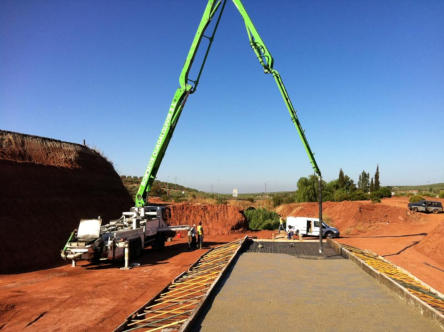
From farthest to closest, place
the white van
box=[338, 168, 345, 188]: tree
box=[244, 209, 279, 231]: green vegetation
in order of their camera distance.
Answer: box=[338, 168, 345, 188]: tree < box=[244, 209, 279, 231]: green vegetation < the white van

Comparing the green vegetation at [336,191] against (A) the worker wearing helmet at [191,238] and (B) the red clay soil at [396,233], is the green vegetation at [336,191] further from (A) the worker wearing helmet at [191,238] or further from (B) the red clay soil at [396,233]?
(A) the worker wearing helmet at [191,238]

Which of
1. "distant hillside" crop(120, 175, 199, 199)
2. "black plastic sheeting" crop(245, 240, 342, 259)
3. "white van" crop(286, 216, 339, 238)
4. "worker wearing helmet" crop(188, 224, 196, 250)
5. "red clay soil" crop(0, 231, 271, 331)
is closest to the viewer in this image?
"red clay soil" crop(0, 231, 271, 331)

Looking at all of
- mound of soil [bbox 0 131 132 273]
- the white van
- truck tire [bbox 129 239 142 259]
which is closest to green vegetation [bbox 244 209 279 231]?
the white van

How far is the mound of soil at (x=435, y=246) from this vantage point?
20648 millimetres

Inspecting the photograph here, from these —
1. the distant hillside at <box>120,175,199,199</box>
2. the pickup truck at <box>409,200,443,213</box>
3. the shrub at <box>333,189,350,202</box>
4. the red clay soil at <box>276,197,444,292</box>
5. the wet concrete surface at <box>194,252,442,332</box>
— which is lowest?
the red clay soil at <box>276,197,444,292</box>

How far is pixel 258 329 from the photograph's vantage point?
721 centimetres

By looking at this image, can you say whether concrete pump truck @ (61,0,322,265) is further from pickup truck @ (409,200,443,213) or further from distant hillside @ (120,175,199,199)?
pickup truck @ (409,200,443,213)

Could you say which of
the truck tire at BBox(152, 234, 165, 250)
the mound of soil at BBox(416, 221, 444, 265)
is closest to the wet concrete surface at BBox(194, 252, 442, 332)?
the truck tire at BBox(152, 234, 165, 250)

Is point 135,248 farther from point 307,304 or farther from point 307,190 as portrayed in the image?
point 307,190

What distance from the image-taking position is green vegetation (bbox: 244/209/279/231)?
36375 millimetres

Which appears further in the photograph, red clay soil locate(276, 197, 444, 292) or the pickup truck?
the pickup truck

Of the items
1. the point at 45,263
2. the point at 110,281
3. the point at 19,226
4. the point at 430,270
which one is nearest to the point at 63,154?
the point at 19,226

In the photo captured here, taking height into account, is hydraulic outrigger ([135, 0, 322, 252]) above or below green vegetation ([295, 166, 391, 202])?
above

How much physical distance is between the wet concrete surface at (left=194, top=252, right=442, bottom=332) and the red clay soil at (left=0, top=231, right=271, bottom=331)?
3.61 m
